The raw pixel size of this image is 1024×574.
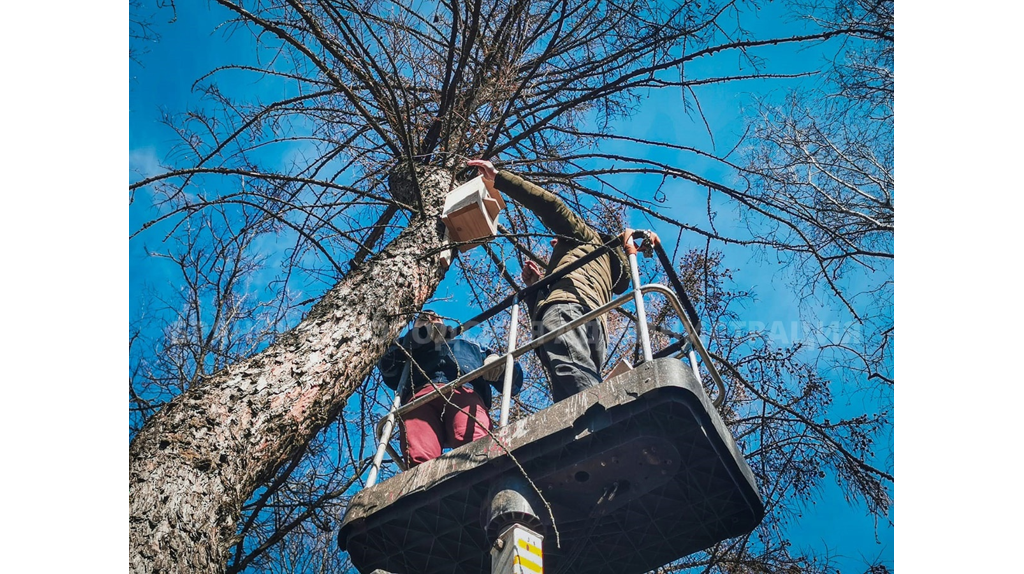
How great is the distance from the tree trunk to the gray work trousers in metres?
0.62

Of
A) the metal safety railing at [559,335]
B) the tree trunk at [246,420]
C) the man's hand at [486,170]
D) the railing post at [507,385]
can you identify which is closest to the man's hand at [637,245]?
the metal safety railing at [559,335]

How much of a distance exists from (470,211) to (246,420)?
56.8 inches

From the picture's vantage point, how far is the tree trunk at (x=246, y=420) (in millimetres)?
1847

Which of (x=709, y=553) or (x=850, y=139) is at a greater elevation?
(x=850, y=139)

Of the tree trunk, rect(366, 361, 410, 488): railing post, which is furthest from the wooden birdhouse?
rect(366, 361, 410, 488): railing post

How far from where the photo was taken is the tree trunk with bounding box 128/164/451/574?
1847mm

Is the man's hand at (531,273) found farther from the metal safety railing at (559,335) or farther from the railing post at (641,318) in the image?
the railing post at (641,318)

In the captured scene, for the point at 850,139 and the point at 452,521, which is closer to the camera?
the point at 452,521

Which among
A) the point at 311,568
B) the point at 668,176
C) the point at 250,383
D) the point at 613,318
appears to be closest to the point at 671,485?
the point at 250,383

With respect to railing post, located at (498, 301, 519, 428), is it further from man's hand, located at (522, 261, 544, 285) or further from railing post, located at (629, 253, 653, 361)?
man's hand, located at (522, 261, 544, 285)

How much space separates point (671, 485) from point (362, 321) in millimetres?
1187

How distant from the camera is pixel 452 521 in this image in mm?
2729

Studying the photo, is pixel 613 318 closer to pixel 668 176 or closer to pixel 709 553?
pixel 668 176
